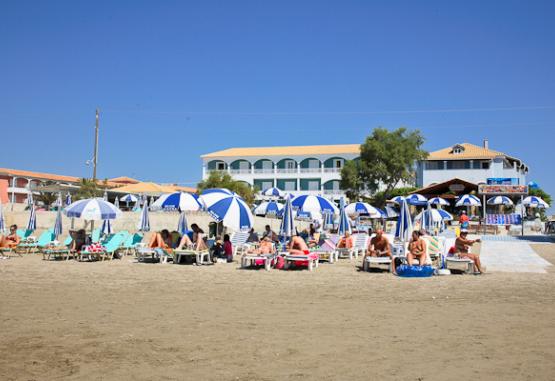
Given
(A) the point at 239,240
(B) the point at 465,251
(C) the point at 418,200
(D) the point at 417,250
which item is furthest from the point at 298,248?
(C) the point at 418,200

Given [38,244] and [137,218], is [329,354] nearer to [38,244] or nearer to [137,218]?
[38,244]

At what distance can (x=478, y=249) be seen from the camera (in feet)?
61.2

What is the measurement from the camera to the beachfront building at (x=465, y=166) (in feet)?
158

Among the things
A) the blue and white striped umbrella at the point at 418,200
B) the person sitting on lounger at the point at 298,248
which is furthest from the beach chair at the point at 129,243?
the blue and white striped umbrella at the point at 418,200

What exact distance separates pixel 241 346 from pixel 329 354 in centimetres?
87

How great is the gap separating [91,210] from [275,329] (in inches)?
395

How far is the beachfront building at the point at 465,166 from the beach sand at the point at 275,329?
132 ft

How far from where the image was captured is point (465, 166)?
161ft

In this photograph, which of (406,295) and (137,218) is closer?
(406,295)

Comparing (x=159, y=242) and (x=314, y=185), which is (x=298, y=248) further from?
(x=314, y=185)

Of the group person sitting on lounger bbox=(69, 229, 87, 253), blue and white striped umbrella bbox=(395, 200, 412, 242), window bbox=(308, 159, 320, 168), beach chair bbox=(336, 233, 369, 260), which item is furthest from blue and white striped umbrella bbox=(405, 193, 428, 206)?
window bbox=(308, 159, 320, 168)

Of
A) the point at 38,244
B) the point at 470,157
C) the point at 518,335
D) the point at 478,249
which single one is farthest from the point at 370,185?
the point at 518,335

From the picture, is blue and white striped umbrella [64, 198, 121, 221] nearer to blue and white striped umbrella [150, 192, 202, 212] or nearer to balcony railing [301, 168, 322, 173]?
blue and white striped umbrella [150, 192, 202, 212]

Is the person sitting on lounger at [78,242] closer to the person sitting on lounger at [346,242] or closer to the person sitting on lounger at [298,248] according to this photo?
the person sitting on lounger at [298,248]
